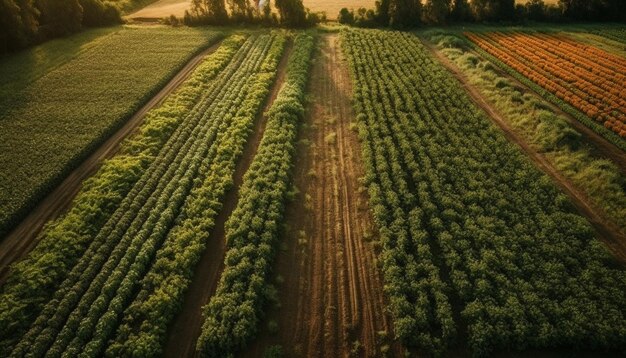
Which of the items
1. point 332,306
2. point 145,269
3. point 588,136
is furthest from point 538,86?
point 145,269

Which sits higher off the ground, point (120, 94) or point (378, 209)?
point (120, 94)

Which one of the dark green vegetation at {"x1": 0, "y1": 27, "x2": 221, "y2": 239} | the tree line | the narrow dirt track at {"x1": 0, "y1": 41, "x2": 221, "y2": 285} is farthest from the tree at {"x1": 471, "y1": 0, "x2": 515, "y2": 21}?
the narrow dirt track at {"x1": 0, "y1": 41, "x2": 221, "y2": 285}

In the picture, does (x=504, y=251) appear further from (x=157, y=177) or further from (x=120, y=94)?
(x=120, y=94)

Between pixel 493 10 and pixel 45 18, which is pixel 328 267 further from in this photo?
pixel 45 18

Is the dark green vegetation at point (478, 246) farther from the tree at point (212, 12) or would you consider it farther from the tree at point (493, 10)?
the tree at point (212, 12)

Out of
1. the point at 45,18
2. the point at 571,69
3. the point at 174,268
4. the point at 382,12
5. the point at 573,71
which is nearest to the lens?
the point at 174,268

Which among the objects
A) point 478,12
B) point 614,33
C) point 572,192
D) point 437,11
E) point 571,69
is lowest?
point 572,192

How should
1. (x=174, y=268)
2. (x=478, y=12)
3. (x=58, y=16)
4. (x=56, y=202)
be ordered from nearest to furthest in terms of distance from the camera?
(x=174, y=268) < (x=56, y=202) < (x=58, y=16) < (x=478, y=12)

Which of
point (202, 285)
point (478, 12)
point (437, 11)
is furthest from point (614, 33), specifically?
point (202, 285)
